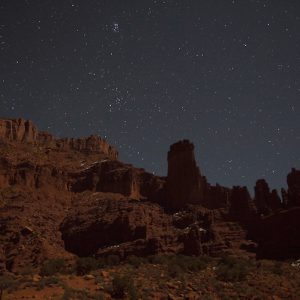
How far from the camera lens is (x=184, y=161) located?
324 feet

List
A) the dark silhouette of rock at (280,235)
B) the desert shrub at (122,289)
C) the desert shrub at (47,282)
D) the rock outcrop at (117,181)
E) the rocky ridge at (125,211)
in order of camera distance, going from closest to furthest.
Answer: the desert shrub at (122,289)
the desert shrub at (47,282)
the dark silhouette of rock at (280,235)
the rocky ridge at (125,211)
the rock outcrop at (117,181)

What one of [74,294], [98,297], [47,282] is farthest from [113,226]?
[98,297]

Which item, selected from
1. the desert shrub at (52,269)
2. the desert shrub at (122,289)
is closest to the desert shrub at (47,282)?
the desert shrub at (122,289)

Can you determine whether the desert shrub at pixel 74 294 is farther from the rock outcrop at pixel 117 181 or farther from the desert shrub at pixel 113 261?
the rock outcrop at pixel 117 181

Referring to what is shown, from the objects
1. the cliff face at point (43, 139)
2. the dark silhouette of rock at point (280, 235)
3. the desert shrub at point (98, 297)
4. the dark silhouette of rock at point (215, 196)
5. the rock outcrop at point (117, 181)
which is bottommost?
the desert shrub at point (98, 297)

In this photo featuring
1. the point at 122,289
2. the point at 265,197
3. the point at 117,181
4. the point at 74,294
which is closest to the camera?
the point at 74,294

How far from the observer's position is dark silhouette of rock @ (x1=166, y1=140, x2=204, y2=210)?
304 feet

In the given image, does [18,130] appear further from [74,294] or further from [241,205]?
[74,294]

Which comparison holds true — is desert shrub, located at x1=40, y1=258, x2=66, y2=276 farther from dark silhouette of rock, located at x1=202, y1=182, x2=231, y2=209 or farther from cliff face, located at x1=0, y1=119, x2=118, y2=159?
cliff face, located at x1=0, y1=119, x2=118, y2=159

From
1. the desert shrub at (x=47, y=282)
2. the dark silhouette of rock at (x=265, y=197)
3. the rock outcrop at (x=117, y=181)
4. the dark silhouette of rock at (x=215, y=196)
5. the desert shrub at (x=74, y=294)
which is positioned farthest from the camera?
the rock outcrop at (x=117, y=181)

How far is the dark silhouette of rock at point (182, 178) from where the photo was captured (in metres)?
92.7

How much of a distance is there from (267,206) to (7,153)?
211 feet

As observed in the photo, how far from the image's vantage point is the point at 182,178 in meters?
96.2

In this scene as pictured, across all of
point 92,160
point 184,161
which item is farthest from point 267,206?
point 92,160
